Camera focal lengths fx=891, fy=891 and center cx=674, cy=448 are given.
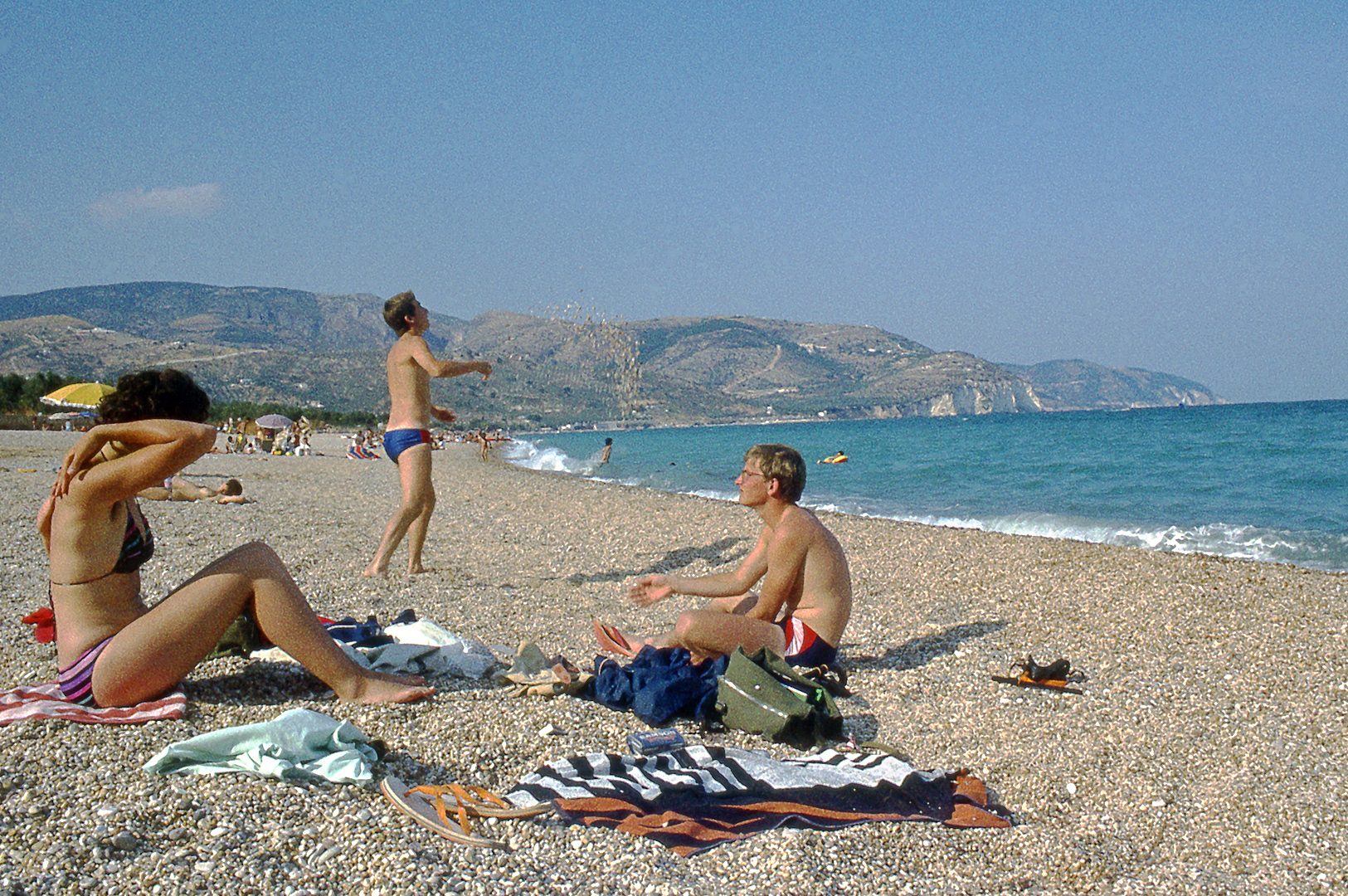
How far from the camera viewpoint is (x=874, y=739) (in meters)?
4.03

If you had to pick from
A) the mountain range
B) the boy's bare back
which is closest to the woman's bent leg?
the boy's bare back

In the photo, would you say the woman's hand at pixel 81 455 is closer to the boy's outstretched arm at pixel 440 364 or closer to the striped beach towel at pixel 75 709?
the striped beach towel at pixel 75 709

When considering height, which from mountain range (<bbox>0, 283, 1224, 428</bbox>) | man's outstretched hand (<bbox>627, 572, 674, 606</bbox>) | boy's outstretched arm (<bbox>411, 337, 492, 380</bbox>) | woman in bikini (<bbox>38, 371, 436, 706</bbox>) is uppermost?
mountain range (<bbox>0, 283, 1224, 428</bbox>)

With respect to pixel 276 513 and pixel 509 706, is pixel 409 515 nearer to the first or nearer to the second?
pixel 509 706

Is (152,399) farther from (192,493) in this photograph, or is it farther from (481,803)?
(192,493)

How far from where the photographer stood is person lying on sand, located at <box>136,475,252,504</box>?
32.9ft

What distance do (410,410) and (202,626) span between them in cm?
368

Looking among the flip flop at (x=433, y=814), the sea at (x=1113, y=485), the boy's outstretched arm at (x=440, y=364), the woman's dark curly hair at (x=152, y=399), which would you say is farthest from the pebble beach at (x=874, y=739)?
the sea at (x=1113, y=485)

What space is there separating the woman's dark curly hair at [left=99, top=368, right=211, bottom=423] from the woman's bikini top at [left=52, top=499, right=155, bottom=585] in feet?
1.10

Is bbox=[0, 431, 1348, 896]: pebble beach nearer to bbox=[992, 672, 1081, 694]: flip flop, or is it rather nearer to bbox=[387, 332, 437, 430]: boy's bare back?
bbox=[992, 672, 1081, 694]: flip flop

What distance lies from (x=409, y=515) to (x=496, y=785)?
381 cm

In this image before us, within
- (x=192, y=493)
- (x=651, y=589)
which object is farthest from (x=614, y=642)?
(x=192, y=493)

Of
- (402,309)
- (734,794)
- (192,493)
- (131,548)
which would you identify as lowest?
(734,794)

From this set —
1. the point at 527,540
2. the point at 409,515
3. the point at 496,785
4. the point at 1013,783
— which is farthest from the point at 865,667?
the point at 527,540
